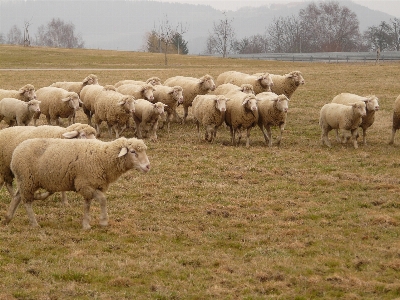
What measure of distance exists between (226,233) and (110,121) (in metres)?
9.65

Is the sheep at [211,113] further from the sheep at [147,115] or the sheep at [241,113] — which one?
the sheep at [147,115]

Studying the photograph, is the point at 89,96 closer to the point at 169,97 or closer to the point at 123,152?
the point at 169,97

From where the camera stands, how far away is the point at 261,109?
19344mm

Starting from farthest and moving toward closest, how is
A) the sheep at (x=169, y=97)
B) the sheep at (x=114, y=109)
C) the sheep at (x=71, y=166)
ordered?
the sheep at (x=169, y=97), the sheep at (x=114, y=109), the sheep at (x=71, y=166)

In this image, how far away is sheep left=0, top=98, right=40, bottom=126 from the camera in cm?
1916

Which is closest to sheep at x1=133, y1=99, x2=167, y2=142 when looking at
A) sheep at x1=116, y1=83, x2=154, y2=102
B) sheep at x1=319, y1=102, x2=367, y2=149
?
sheep at x1=116, y1=83, x2=154, y2=102

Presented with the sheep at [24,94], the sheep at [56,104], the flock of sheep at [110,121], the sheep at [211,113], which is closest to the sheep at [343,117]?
the flock of sheep at [110,121]

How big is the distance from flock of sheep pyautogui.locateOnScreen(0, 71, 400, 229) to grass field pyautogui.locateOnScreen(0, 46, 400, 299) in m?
0.93

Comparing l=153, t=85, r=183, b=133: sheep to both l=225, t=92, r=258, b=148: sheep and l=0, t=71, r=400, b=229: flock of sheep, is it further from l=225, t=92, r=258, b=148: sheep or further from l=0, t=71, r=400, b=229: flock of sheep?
l=225, t=92, r=258, b=148: sheep

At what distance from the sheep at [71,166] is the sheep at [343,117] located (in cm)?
935

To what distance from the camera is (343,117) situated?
18734 mm

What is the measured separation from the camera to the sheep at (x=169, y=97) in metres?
21.6

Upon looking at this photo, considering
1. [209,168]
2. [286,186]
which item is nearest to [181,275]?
[286,186]

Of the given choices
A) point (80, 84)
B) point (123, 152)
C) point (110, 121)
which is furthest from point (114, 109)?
point (123, 152)
